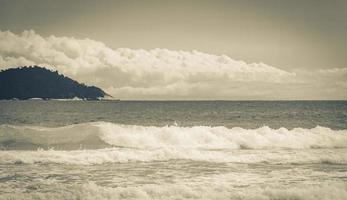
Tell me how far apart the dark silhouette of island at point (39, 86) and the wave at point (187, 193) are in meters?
123

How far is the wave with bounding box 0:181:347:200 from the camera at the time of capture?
35.7ft

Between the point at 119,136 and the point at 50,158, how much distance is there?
296 inches

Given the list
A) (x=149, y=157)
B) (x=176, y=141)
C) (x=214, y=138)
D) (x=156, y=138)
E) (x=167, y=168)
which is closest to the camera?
(x=167, y=168)

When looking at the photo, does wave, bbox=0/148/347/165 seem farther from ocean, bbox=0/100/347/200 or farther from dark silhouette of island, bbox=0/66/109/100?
dark silhouette of island, bbox=0/66/109/100

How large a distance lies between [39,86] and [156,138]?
130 m

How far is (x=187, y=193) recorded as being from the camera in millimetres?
11164

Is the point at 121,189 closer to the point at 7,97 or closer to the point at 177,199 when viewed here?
the point at 177,199

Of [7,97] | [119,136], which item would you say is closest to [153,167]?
[119,136]

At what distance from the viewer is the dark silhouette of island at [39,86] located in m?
132

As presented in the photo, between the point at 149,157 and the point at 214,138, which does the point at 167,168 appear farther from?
the point at 214,138

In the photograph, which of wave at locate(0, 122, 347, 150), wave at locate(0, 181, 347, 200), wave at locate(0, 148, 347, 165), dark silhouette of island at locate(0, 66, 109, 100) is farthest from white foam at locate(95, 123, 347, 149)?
dark silhouette of island at locate(0, 66, 109, 100)

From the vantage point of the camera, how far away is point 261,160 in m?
17.4

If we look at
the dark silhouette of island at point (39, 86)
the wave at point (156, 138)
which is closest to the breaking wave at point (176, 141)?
the wave at point (156, 138)

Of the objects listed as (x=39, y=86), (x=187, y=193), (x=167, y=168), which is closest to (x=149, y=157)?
(x=167, y=168)
